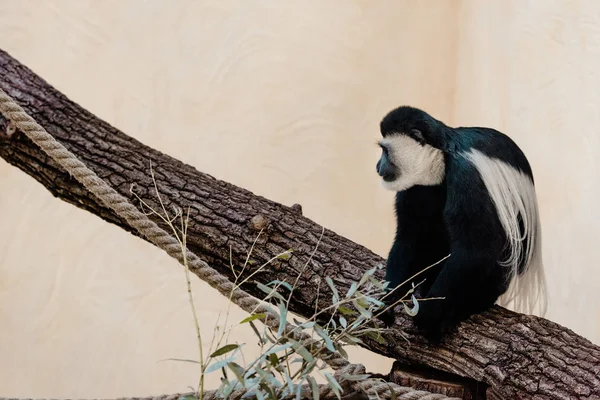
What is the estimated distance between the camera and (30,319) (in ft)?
10.0

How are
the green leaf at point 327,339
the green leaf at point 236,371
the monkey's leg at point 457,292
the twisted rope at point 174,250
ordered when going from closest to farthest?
the green leaf at point 236,371 → the green leaf at point 327,339 → the twisted rope at point 174,250 → the monkey's leg at point 457,292

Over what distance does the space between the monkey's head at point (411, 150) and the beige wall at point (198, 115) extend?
0.99 m

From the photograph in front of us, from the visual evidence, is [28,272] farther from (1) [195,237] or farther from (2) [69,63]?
(1) [195,237]

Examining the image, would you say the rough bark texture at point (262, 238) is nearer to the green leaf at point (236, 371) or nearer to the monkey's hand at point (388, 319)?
the monkey's hand at point (388, 319)

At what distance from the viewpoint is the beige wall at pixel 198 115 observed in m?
3.07

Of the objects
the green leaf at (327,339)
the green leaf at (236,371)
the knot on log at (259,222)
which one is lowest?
the green leaf at (236,371)

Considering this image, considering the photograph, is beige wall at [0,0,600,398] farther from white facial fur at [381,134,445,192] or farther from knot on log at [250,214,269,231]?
knot on log at [250,214,269,231]

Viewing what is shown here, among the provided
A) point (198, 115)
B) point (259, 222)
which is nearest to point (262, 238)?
point (259, 222)

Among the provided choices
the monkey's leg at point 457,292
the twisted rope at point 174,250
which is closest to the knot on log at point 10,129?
the twisted rope at point 174,250

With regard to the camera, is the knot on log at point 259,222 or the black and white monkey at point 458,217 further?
the knot on log at point 259,222

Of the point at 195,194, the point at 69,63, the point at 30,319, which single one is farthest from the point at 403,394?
the point at 69,63

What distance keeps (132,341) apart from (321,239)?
1.55 metres

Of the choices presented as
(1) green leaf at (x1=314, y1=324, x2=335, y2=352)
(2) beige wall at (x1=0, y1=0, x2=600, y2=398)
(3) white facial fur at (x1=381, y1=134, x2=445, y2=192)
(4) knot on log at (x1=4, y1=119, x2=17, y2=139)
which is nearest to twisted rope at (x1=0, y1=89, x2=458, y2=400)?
(1) green leaf at (x1=314, y1=324, x2=335, y2=352)

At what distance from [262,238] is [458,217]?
1.73ft
